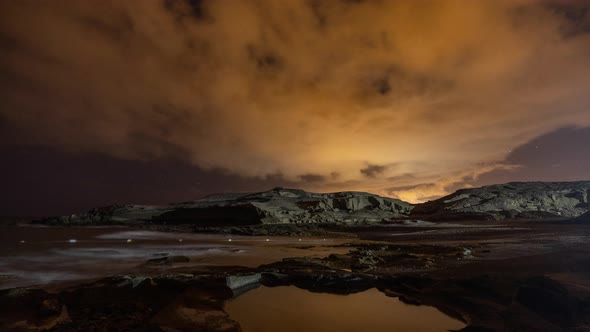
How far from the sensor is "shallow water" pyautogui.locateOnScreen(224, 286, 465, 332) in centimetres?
658

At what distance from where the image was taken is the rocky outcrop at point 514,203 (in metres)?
53.8

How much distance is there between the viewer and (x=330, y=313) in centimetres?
751

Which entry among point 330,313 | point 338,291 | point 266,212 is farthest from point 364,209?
point 330,313

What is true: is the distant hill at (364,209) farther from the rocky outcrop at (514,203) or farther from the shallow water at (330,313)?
the shallow water at (330,313)

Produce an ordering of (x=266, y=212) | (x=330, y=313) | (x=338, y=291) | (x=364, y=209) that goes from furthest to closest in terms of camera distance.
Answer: (x=364, y=209), (x=266, y=212), (x=338, y=291), (x=330, y=313)

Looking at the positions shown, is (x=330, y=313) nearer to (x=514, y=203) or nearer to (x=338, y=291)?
(x=338, y=291)

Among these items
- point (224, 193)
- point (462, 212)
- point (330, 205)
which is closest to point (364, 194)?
point (330, 205)

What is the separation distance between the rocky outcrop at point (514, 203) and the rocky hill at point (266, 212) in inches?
373

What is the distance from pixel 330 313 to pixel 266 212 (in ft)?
176

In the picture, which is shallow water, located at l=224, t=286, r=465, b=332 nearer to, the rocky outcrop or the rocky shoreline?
the rocky shoreline

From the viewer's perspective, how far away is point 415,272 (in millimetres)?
11062

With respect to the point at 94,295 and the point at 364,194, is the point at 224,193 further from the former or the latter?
the point at 94,295

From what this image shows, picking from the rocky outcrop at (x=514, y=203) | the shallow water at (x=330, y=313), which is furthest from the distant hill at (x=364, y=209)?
the shallow water at (x=330, y=313)

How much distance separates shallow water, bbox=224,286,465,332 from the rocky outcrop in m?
50.1
